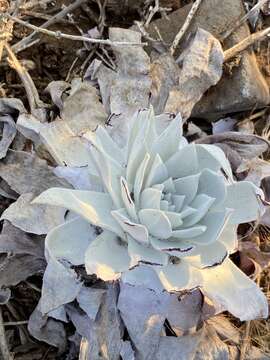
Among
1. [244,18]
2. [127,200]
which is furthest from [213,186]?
[244,18]

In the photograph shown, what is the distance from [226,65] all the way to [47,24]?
16.3 inches

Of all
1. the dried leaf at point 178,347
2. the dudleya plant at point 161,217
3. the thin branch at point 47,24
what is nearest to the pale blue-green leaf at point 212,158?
the dudleya plant at point 161,217

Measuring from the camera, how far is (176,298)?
4.14 ft

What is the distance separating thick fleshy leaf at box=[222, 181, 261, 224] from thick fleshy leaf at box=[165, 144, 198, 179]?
0.24 ft

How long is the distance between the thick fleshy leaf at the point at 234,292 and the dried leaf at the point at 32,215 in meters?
0.30

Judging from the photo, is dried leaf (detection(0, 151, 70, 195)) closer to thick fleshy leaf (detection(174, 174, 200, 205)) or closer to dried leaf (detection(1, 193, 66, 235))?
dried leaf (detection(1, 193, 66, 235))

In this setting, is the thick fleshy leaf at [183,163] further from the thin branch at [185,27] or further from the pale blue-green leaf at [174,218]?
the thin branch at [185,27]

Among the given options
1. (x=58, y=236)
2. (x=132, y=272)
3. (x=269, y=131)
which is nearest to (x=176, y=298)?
(x=132, y=272)

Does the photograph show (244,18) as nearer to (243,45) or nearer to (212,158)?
(243,45)

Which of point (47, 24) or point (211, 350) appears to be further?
point (47, 24)

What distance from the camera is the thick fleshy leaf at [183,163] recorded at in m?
1.13

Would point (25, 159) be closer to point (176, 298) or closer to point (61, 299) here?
point (61, 299)

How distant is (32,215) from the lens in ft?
4.17

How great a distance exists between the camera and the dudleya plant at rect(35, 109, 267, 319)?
1085 mm
